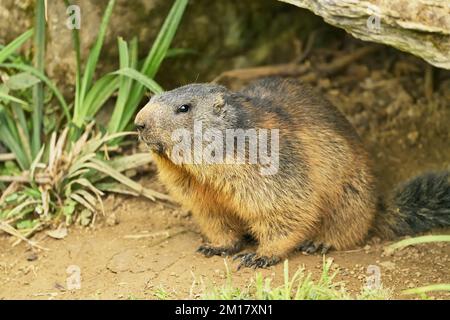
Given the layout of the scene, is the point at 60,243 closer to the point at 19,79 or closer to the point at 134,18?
the point at 19,79

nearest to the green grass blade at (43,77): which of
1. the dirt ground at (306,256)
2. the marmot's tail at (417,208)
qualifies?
the dirt ground at (306,256)

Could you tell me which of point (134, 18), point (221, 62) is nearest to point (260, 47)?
point (221, 62)

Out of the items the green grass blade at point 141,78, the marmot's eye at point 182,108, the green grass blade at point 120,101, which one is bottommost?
the green grass blade at point 120,101

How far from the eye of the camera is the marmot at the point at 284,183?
5688 mm

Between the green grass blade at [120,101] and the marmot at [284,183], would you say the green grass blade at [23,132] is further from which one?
the marmot at [284,183]

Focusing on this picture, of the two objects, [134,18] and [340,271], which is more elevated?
[134,18]

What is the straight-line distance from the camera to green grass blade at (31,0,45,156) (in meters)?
6.61

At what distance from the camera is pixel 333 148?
630 cm

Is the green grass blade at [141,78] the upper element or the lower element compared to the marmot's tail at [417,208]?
upper

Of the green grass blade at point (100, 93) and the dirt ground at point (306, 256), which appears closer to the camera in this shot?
the dirt ground at point (306, 256)

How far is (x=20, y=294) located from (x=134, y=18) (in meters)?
2.91

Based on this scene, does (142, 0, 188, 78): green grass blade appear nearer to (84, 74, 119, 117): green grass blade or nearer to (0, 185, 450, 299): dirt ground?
(84, 74, 119, 117): green grass blade

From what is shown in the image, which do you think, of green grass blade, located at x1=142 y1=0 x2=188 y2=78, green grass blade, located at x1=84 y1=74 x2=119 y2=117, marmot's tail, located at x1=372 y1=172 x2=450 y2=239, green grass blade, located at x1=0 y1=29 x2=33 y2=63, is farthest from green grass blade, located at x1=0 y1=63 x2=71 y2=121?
marmot's tail, located at x1=372 y1=172 x2=450 y2=239

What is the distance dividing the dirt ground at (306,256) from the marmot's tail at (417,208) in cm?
20
